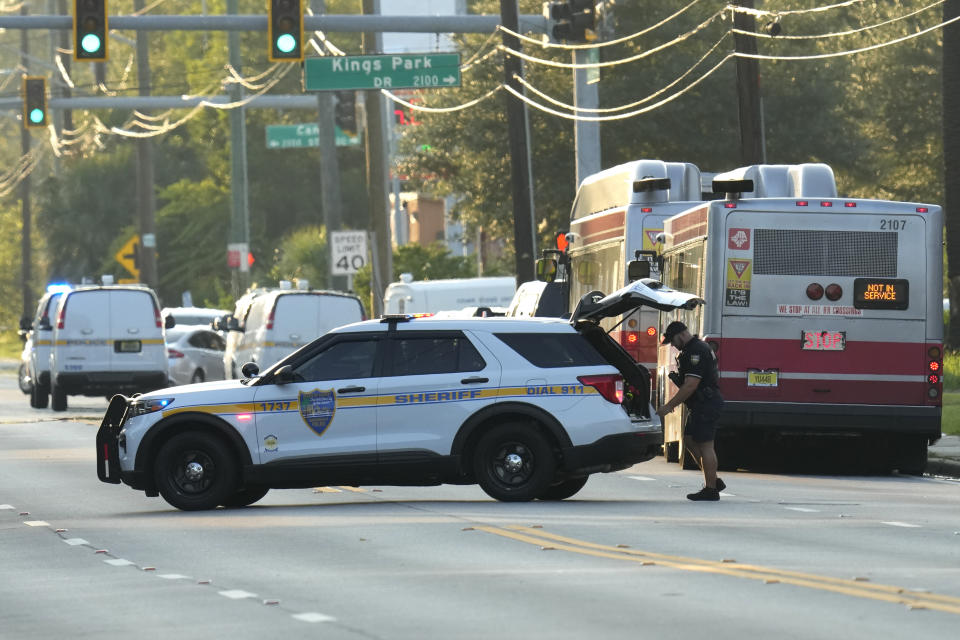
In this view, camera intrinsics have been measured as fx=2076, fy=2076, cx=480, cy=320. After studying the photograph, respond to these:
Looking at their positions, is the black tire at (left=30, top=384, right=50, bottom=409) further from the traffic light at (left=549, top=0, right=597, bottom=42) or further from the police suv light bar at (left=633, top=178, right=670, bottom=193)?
the police suv light bar at (left=633, top=178, right=670, bottom=193)

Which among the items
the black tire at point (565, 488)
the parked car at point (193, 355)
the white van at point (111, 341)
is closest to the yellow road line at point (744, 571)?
the black tire at point (565, 488)

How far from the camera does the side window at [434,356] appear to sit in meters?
17.4

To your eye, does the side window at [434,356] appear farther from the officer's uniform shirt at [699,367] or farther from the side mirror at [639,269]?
the side mirror at [639,269]

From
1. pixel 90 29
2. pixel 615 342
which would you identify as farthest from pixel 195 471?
pixel 90 29

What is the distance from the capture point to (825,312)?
813 inches

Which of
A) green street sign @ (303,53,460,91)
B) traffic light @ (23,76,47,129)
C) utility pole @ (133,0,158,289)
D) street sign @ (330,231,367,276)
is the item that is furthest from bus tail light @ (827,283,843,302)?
utility pole @ (133,0,158,289)

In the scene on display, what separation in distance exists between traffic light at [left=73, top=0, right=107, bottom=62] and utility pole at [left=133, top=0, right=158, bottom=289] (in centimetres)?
2532

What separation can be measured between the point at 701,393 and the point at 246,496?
404 centimetres

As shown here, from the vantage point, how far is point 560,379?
17.3m

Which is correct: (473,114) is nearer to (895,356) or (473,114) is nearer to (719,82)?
(719,82)

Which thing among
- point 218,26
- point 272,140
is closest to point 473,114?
point 272,140

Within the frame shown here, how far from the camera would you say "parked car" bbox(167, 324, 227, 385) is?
126 feet

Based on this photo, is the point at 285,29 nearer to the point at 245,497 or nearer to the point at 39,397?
the point at 39,397

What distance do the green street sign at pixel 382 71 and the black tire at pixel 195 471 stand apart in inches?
693
